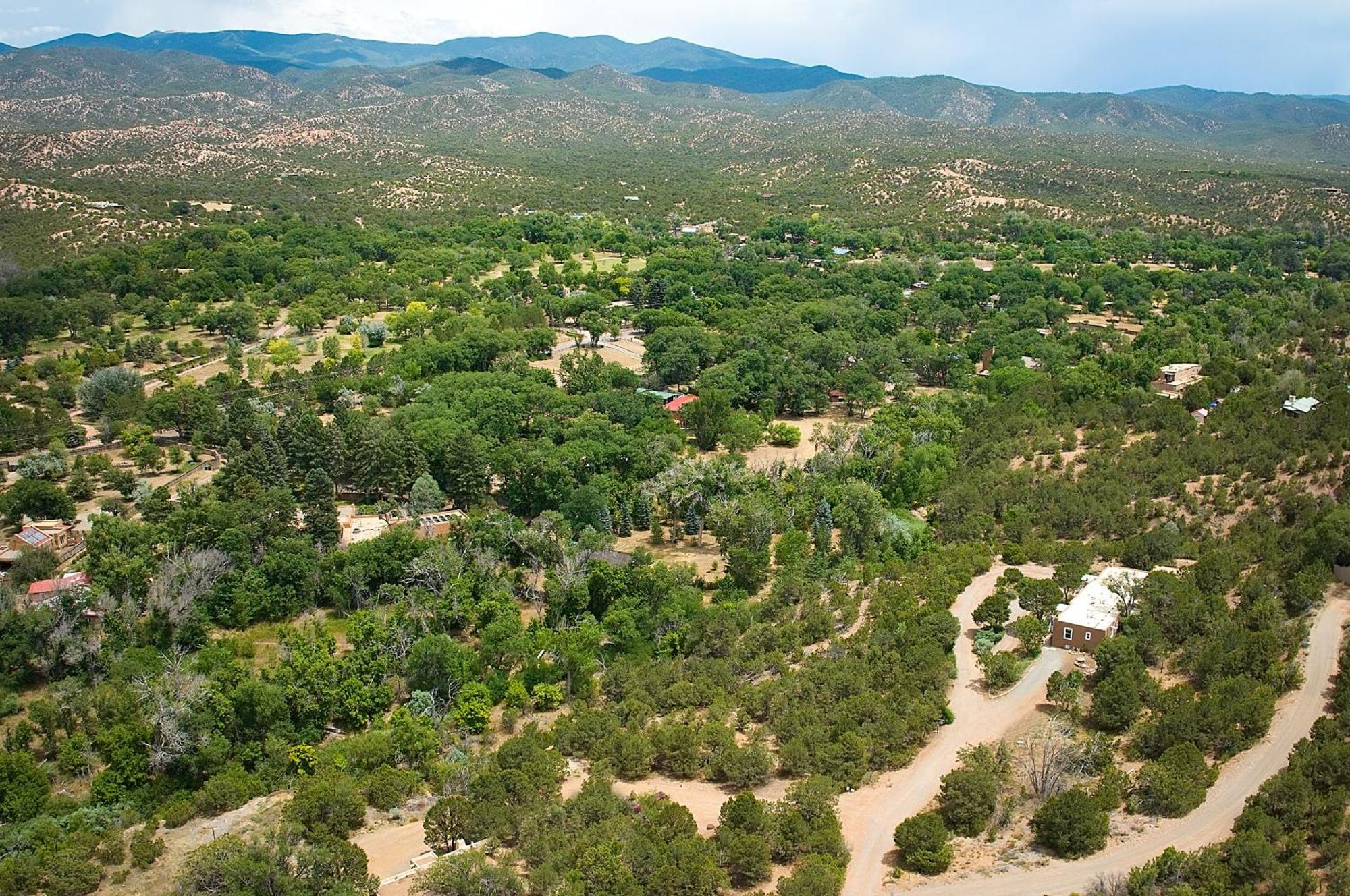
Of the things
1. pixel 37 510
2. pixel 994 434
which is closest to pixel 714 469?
pixel 994 434

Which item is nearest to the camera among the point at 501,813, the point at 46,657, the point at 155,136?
the point at 501,813

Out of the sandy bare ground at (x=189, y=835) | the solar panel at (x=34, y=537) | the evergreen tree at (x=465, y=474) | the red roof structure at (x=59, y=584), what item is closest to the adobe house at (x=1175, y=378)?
the evergreen tree at (x=465, y=474)

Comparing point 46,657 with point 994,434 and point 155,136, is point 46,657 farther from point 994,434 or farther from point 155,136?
point 155,136

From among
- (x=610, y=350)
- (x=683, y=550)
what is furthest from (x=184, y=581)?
(x=610, y=350)

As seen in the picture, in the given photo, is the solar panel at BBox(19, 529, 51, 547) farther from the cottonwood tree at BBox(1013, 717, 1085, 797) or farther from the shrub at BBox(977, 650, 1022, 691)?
the cottonwood tree at BBox(1013, 717, 1085, 797)

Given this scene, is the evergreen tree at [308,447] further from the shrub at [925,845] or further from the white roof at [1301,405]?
the white roof at [1301,405]
